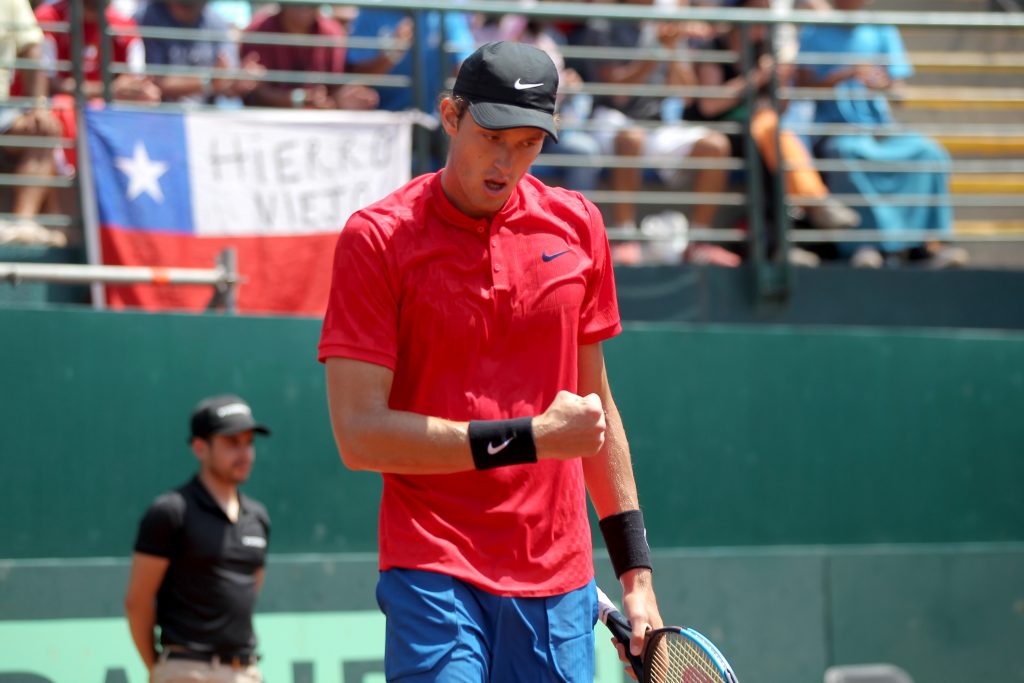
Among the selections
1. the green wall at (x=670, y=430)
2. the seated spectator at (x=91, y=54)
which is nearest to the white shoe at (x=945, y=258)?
the green wall at (x=670, y=430)

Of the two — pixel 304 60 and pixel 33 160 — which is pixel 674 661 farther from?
pixel 304 60

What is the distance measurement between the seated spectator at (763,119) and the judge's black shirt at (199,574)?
4.27 m

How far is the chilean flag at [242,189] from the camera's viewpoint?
746 cm

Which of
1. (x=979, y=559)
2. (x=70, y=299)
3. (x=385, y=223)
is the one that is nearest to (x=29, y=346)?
(x=70, y=299)

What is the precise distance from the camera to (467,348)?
11.2 ft

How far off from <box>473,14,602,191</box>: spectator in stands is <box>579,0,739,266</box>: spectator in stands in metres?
0.13

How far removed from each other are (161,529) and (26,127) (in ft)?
9.06

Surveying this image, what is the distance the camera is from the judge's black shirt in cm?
613

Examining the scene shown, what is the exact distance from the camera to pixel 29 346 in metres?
7.01

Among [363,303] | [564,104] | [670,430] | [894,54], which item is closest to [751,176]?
[564,104]

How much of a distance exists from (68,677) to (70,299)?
6.98ft

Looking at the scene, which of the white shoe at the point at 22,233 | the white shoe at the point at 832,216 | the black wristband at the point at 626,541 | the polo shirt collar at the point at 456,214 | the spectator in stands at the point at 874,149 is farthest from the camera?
the spectator in stands at the point at 874,149

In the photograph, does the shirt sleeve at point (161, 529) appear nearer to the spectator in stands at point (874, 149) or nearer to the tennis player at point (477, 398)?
the tennis player at point (477, 398)

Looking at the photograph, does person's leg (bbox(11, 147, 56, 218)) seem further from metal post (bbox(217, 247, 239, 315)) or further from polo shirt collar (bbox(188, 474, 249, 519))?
polo shirt collar (bbox(188, 474, 249, 519))
